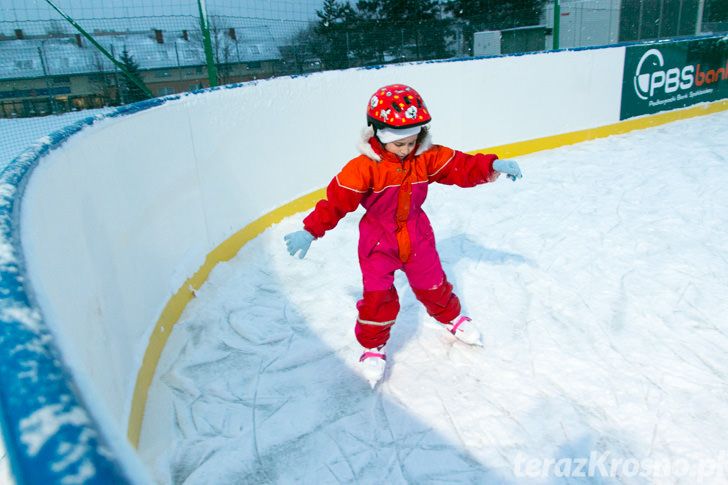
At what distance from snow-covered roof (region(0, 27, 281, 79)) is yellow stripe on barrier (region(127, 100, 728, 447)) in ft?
5.07

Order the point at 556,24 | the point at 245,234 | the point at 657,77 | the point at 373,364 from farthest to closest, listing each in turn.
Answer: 1. the point at 657,77
2. the point at 556,24
3. the point at 245,234
4. the point at 373,364

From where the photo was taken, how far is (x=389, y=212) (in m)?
2.17

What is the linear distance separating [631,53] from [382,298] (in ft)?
23.1

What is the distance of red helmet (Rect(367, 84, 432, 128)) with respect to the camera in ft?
6.50

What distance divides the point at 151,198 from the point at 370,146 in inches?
52.1

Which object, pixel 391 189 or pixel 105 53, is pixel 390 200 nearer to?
pixel 391 189

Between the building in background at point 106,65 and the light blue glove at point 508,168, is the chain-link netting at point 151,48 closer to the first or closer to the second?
the building in background at point 106,65

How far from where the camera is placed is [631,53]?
7402mm

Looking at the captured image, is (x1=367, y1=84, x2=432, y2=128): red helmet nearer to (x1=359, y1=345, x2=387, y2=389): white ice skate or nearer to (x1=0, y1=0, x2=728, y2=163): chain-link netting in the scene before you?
(x1=359, y1=345, x2=387, y2=389): white ice skate

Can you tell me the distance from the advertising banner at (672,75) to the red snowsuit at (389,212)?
659 cm

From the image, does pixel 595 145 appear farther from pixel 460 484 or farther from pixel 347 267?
pixel 460 484

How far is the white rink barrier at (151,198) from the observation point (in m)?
0.46

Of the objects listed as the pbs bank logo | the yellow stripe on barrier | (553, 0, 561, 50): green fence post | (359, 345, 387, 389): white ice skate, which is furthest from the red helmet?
the pbs bank logo

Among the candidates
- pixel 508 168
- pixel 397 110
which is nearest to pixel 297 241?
pixel 397 110
